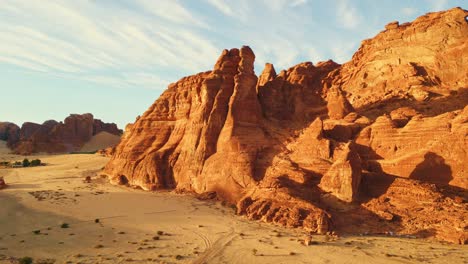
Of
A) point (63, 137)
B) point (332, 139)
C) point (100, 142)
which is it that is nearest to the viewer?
point (332, 139)

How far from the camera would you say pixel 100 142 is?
95.5 metres

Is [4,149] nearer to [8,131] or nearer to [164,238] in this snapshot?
[8,131]

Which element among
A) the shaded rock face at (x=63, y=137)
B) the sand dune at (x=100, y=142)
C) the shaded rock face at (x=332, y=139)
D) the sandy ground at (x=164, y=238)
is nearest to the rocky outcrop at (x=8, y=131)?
the shaded rock face at (x=63, y=137)

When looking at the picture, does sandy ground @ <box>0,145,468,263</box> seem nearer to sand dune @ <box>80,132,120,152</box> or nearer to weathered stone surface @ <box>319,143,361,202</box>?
weathered stone surface @ <box>319,143,361,202</box>

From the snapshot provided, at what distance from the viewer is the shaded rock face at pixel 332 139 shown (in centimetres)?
2234

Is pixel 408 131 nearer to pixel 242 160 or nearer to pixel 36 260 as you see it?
pixel 242 160

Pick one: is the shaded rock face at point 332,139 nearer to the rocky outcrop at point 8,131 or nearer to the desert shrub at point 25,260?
the desert shrub at point 25,260

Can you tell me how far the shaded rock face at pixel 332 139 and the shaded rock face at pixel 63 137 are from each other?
5260cm

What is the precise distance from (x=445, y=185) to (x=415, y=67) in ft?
87.1

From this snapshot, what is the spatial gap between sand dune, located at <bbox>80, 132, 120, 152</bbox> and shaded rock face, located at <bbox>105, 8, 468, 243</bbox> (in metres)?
53.8

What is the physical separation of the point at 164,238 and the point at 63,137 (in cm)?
8057

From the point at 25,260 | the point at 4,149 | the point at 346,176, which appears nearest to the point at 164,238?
the point at 25,260

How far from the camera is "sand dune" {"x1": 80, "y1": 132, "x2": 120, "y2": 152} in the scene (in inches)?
3627

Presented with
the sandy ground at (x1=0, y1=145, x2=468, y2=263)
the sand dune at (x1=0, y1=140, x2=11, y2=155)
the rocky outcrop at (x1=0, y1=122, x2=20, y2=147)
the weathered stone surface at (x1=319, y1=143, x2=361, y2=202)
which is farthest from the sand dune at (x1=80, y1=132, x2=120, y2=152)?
the weathered stone surface at (x1=319, y1=143, x2=361, y2=202)
